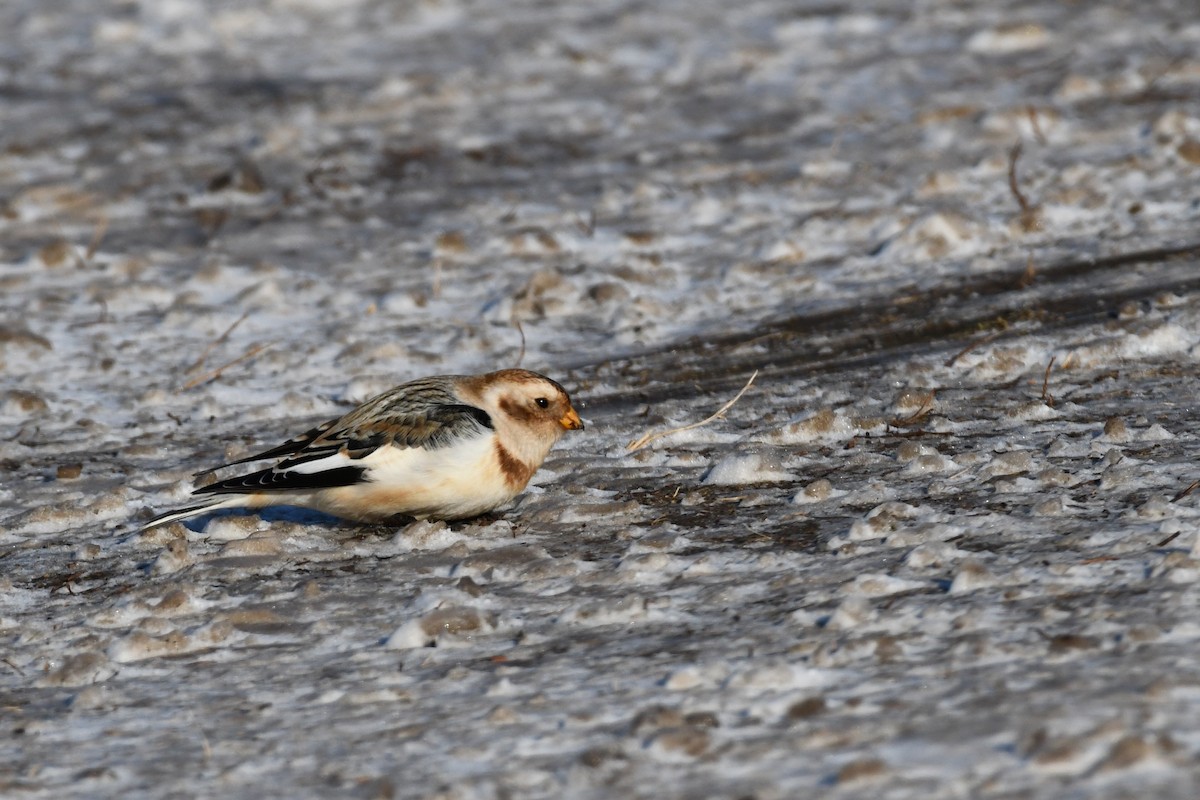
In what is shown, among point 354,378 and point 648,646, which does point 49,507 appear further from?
point 648,646

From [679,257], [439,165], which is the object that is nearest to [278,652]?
[679,257]

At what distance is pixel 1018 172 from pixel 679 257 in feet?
6.49

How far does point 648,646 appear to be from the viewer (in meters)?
4.27

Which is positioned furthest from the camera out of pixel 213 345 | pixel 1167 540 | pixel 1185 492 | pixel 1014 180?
pixel 1014 180

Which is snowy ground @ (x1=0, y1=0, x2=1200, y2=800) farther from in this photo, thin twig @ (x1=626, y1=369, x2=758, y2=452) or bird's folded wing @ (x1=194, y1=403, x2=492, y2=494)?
bird's folded wing @ (x1=194, y1=403, x2=492, y2=494)

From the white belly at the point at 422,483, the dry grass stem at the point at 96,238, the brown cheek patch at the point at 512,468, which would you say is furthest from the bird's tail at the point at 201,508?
the dry grass stem at the point at 96,238

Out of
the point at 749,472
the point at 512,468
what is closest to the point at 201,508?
the point at 512,468

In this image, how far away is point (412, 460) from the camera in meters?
Answer: 5.25

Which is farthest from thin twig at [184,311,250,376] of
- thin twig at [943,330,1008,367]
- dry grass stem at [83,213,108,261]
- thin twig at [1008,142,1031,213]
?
thin twig at [1008,142,1031,213]

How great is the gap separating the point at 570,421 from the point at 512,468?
0.35 meters

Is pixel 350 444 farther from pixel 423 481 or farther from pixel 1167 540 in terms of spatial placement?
pixel 1167 540

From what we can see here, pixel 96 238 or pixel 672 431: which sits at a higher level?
pixel 96 238

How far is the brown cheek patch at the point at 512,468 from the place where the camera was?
532cm

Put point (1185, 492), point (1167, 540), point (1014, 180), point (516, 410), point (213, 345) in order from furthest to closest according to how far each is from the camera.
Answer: point (1014, 180) → point (213, 345) → point (516, 410) → point (1185, 492) → point (1167, 540)
